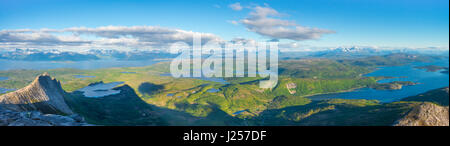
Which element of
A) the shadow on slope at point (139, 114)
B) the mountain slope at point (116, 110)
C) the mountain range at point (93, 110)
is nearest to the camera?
the mountain range at point (93, 110)

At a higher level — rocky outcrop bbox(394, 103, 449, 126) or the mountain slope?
rocky outcrop bbox(394, 103, 449, 126)

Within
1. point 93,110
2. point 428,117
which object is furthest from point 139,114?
point 428,117

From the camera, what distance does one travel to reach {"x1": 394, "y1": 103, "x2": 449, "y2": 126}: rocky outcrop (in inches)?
2502

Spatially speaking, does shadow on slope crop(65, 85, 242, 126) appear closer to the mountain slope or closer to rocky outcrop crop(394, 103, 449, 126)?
the mountain slope

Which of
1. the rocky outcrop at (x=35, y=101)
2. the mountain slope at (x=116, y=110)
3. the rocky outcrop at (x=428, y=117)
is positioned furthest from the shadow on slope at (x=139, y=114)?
the rocky outcrop at (x=428, y=117)

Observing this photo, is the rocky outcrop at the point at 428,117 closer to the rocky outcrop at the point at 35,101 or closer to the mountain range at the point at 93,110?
the mountain range at the point at 93,110

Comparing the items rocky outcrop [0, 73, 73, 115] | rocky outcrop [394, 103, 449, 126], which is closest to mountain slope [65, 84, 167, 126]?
rocky outcrop [0, 73, 73, 115]

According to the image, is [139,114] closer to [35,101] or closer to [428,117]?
[35,101]

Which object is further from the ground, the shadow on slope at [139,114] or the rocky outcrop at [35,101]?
the rocky outcrop at [35,101]

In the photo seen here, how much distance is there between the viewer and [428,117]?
→ 213 ft

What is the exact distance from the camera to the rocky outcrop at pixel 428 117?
63.6 m

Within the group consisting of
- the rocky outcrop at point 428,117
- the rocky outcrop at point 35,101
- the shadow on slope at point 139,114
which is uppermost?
the rocky outcrop at point 35,101
